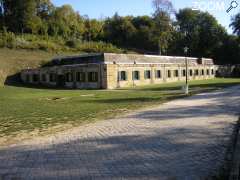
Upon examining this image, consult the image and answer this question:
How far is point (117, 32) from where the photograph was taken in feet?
326

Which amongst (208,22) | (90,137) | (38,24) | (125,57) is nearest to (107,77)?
(125,57)

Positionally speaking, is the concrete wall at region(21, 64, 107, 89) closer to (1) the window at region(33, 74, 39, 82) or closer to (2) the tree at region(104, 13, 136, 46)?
(1) the window at region(33, 74, 39, 82)

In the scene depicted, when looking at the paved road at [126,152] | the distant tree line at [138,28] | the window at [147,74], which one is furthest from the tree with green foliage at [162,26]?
the paved road at [126,152]

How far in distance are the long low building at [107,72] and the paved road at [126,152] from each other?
103 feet

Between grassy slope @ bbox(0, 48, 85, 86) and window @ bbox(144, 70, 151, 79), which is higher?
grassy slope @ bbox(0, 48, 85, 86)

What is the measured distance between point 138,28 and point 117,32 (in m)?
5.88

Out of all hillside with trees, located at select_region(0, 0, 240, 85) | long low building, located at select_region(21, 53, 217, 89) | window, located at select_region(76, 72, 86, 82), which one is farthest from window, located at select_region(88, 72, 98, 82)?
hillside with trees, located at select_region(0, 0, 240, 85)

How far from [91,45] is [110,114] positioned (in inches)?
2613

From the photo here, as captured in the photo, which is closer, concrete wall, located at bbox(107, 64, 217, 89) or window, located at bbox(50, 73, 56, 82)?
concrete wall, located at bbox(107, 64, 217, 89)

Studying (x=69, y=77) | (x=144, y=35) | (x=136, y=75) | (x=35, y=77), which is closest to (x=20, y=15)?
(x=144, y=35)

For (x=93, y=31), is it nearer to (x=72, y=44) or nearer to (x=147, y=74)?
(x=72, y=44)

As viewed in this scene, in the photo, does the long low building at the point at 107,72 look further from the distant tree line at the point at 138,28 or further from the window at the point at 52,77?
the distant tree line at the point at 138,28

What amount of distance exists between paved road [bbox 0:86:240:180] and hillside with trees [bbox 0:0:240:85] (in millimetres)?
61171

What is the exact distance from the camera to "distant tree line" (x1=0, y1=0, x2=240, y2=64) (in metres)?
82.2
